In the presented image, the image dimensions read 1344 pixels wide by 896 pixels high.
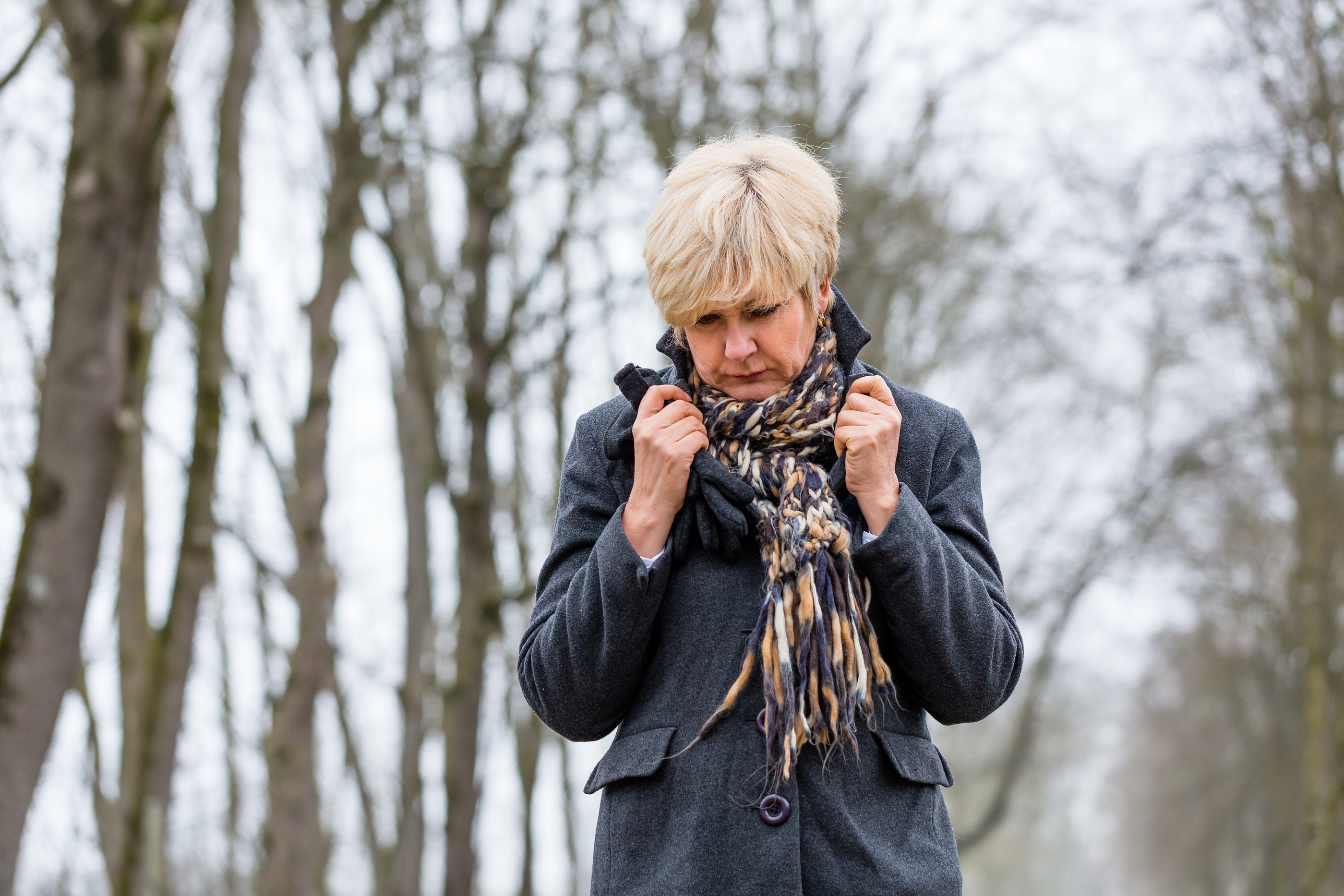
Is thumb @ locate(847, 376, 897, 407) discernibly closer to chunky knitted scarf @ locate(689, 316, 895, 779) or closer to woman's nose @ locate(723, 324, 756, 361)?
chunky knitted scarf @ locate(689, 316, 895, 779)

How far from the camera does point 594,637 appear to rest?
6.65 feet

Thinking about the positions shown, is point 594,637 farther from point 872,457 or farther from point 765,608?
point 872,457

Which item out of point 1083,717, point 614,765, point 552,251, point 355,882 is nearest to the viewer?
point 614,765

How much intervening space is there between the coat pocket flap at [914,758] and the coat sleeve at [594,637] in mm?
386

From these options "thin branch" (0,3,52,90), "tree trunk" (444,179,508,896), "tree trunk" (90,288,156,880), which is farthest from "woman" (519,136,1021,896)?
"tree trunk" (444,179,508,896)

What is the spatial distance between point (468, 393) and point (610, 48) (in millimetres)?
2505

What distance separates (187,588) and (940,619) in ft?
16.2

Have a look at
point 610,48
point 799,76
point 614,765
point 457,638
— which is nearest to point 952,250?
point 799,76

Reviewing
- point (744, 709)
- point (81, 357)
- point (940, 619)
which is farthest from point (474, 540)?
point (940, 619)

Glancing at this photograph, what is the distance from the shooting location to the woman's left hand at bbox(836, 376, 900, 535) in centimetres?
203

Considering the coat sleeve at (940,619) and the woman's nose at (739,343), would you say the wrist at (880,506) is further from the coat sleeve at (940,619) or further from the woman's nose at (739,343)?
the woman's nose at (739,343)

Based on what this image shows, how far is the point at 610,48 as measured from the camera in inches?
351

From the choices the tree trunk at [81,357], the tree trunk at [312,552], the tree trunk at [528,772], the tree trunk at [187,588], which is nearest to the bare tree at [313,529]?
the tree trunk at [312,552]

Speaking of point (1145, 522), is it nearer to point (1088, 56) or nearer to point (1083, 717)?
point (1088, 56)
